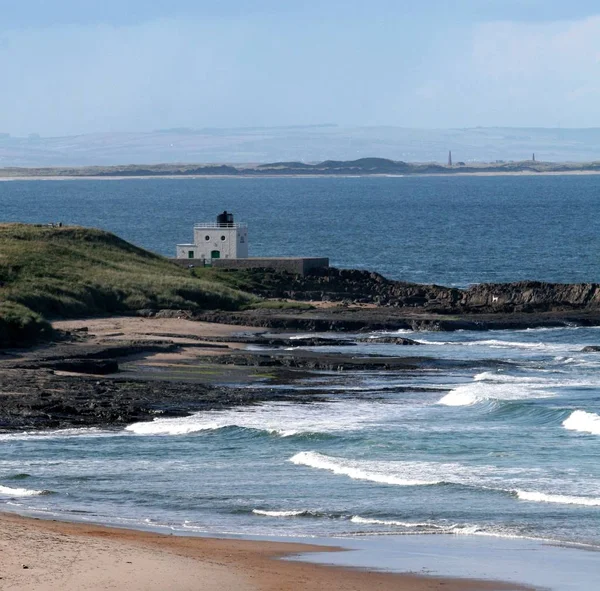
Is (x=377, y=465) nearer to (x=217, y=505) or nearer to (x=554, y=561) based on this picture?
(x=217, y=505)

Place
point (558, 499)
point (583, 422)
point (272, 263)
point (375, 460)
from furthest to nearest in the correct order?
point (272, 263)
point (583, 422)
point (375, 460)
point (558, 499)

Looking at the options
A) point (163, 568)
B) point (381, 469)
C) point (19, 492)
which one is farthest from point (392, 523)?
point (19, 492)

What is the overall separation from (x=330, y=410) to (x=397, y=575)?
48.4 feet

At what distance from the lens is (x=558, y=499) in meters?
23.6

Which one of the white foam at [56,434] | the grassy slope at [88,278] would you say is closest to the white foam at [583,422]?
the white foam at [56,434]

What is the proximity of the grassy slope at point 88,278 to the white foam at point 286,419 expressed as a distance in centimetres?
1549

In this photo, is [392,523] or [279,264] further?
[279,264]

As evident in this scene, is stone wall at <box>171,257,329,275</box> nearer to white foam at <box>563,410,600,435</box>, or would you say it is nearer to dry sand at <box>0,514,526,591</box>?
white foam at <box>563,410,600,435</box>

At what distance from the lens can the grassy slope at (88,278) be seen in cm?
5284

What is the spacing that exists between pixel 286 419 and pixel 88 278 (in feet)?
Result: 88.7

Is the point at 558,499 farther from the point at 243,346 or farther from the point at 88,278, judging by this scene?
the point at 88,278

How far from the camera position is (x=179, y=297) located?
5734 centimetres

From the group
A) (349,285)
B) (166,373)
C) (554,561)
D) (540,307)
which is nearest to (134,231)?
(349,285)

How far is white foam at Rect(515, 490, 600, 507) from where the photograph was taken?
917 inches
